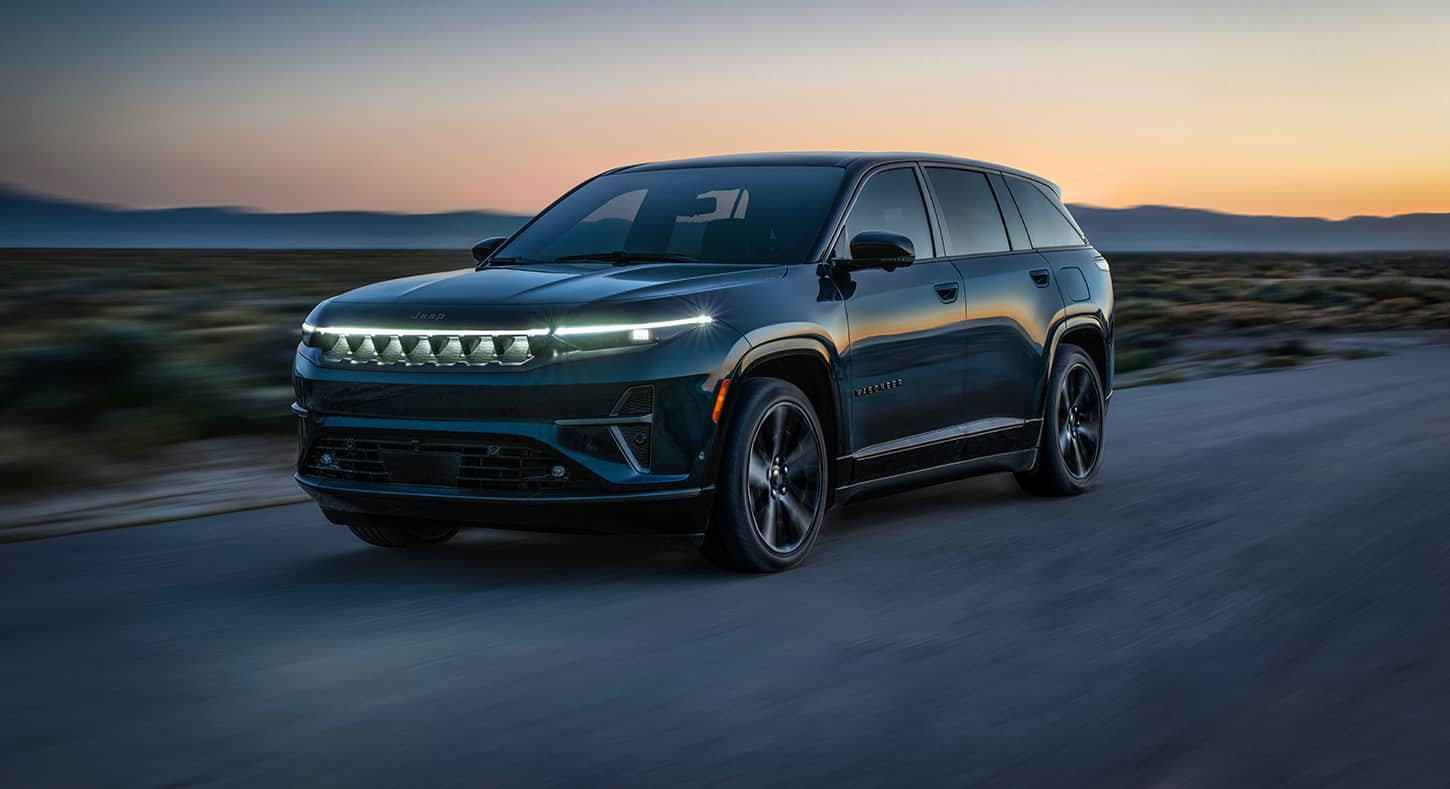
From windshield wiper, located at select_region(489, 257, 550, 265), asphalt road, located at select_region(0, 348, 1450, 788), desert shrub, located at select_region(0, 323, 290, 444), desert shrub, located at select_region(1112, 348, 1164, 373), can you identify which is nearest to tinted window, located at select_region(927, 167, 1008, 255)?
asphalt road, located at select_region(0, 348, 1450, 788)

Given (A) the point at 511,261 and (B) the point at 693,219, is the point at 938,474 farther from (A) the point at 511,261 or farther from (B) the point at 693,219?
(A) the point at 511,261

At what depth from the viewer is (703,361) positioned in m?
6.62

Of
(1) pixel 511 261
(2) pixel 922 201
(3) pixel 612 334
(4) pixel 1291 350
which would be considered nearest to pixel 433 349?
(3) pixel 612 334

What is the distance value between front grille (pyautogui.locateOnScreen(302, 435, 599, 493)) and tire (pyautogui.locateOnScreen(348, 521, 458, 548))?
87 cm

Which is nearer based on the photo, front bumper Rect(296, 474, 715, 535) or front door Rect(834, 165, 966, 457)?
front bumper Rect(296, 474, 715, 535)

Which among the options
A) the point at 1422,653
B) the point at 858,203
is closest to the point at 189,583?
the point at 858,203

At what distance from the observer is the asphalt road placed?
14.5 ft

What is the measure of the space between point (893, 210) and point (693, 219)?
934 mm

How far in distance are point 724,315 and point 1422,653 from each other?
274 centimetres

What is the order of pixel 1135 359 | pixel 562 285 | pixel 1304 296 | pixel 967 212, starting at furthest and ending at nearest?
pixel 1304 296, pixel 1135 359, pixel 967 212, pixel 562 285

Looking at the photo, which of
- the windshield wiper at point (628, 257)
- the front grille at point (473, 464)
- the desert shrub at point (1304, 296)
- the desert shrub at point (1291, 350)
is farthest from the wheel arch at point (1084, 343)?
the desert shrub at point (1304, 296)

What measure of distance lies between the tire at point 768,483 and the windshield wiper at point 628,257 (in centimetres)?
86

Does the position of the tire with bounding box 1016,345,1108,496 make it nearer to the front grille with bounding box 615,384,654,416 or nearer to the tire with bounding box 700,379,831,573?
the tire with bounding box 700,379,831,573

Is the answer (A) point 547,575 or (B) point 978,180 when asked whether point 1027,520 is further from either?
(A) point 547,575
